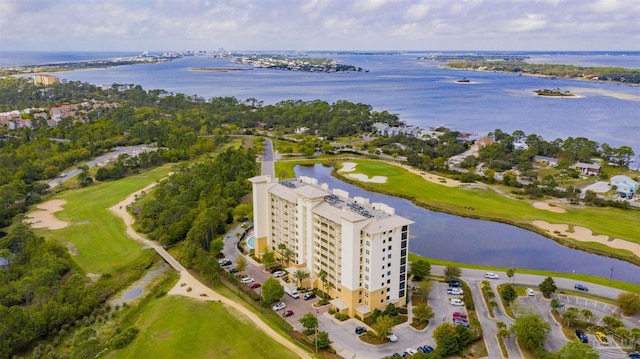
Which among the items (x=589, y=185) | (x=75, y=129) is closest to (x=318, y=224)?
(x=589, y=185)

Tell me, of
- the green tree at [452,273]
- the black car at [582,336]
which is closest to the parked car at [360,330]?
the green tree at [452,273]

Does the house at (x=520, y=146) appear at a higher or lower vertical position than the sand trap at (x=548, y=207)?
higher

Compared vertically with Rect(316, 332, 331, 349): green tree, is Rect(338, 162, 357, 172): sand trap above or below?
above

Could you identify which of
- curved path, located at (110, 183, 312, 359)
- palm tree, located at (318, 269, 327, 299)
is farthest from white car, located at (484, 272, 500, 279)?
curved path, located at (110, 183, 312, 359)

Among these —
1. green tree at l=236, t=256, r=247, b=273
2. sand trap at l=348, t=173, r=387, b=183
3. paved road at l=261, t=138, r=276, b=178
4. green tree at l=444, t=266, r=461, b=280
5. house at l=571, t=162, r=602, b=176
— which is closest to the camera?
green tree at l=444, t=266, r=461, b=280

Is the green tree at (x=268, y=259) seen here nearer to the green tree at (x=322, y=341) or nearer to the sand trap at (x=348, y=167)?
the green tree at (x=322, y=341)

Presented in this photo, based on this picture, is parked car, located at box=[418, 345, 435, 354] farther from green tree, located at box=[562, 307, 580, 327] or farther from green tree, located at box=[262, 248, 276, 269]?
green tree, located at box=[262, 248, 276, 269]

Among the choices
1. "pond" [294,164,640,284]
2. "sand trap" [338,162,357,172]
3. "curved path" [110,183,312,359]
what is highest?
"sand trap" [338,162,357,172]

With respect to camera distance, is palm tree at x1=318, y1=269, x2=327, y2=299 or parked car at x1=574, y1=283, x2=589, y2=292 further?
parked car at x1=574, y1=283, x2=589, y2=292
